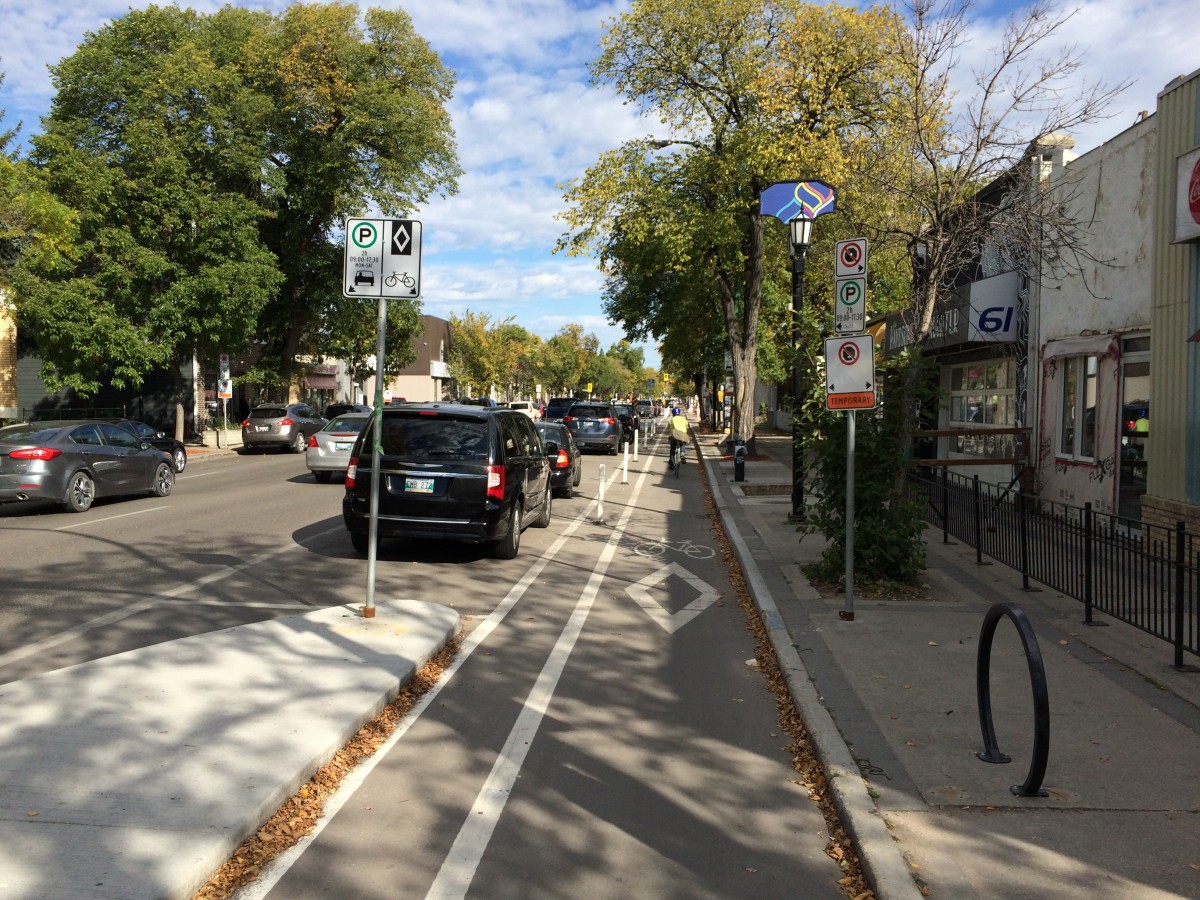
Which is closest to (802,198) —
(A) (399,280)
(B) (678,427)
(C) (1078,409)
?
(C) (1078,409)

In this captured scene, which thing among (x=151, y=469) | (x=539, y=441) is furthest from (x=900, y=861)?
(x=151, y=469)

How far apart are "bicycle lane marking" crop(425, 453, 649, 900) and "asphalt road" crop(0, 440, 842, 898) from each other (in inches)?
0.5

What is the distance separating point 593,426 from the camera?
31.0 meters

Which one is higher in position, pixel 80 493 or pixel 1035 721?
pixel 80 493

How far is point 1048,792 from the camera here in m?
4.67

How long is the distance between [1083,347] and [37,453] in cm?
1506

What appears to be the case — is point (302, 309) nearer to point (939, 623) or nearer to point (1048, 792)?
point (939, 623)

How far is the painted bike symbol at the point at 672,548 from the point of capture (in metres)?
12.4

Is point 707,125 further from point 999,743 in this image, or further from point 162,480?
point 999,743

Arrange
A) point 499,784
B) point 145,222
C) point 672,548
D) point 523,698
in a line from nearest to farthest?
point 499,784 < point 523,698 < point 672,548 < point 145,222

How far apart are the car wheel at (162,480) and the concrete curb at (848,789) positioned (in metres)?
13.0

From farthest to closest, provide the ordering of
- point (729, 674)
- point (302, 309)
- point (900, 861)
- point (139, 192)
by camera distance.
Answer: point (302, 309) < point (139, 192) < point (729, 674) < point (900, 861)

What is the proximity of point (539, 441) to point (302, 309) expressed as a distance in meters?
29.6

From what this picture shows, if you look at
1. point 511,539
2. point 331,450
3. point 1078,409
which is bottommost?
point 511,539
